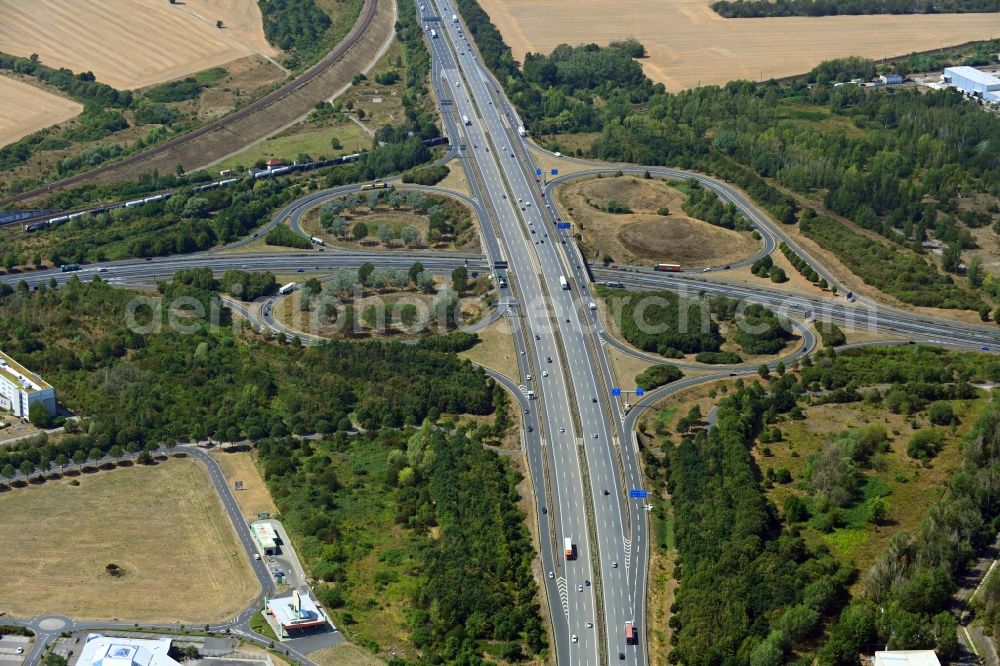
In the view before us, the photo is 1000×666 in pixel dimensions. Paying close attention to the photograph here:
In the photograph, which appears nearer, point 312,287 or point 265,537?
point 265,537

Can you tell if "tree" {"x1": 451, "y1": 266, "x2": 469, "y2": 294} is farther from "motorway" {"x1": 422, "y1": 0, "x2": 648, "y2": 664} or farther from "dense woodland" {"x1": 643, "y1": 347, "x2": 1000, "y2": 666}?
"dense woodland" {"x1": 643, "y1": 347, "x2": 1000, "y2": 666}

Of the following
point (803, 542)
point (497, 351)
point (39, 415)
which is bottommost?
point (803, 542)

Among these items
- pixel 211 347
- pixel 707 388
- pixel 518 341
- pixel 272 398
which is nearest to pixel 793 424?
pixel 707 388

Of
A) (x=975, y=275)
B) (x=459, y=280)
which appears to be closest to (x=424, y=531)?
(x=459, y=280)

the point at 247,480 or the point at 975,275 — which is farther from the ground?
the point at 975,275

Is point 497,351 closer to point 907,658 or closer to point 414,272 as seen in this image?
point 414,272

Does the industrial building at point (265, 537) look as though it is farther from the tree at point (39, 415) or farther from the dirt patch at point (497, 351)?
the dirt patch at point (497, 351)

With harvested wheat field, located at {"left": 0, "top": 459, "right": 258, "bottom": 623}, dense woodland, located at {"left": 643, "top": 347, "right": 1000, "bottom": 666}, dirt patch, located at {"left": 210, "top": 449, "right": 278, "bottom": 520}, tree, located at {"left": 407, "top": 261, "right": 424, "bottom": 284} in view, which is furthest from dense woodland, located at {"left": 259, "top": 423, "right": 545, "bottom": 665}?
tree, located at {"left": 407, "top": 261, "right": 424, "bottom": 284}
